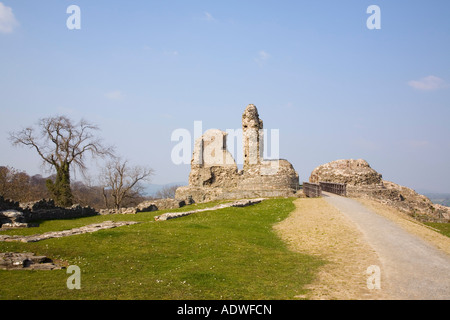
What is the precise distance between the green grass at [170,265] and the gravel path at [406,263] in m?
2.23

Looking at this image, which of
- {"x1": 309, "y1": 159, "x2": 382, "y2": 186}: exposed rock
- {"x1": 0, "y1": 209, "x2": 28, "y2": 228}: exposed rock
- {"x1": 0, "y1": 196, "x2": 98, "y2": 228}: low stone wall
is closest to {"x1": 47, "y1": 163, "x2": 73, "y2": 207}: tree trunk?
{"x1": 0, "y1": 196, "x2": 98, "y2": 228}: low stone wall

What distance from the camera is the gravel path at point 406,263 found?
28.4 ft

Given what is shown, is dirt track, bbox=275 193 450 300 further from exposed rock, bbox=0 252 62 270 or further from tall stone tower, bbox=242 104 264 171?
tall stone tower, bbox=242 104 264 171

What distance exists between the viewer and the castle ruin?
39.9 metres

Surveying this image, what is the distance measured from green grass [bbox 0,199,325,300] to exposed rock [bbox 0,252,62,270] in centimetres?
48

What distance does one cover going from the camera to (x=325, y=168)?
135 feet

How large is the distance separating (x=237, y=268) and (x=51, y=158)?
113 ft

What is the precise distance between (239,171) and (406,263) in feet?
111

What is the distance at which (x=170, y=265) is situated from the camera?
11.7 m

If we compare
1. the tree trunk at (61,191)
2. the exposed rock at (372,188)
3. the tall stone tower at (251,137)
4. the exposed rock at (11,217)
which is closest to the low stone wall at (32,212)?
the exposed rock at (11,217)

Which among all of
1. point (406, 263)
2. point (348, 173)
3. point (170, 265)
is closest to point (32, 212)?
point (170, 265)

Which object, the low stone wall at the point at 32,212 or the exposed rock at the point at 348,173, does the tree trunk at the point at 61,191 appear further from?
the exposed rock at the point at 348,173
